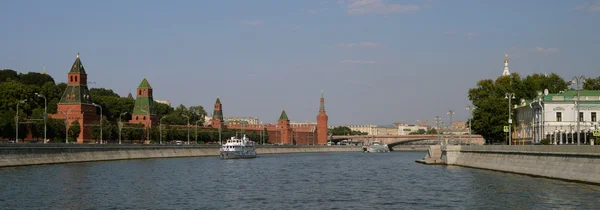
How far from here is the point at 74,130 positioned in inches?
5290

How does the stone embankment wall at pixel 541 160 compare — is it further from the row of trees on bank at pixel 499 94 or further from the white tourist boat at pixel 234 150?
the white tourist boat at pixel 234 150

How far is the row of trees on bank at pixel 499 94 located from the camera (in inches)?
4006

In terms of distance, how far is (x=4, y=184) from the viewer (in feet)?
180

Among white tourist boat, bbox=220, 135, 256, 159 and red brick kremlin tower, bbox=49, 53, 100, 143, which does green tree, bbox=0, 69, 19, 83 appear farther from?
white tourist boat, bbox=220, 135, 256, 159

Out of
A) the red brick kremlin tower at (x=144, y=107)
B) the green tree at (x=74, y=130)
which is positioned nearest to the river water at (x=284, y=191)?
the green tree at (x=74, y=130)

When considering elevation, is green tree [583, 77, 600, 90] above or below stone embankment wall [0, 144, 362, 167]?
above

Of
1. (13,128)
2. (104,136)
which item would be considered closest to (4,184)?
(13,128)

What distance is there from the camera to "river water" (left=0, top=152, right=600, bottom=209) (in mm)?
44156

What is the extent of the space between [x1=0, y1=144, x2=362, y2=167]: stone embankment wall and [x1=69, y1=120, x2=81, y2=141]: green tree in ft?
64.2

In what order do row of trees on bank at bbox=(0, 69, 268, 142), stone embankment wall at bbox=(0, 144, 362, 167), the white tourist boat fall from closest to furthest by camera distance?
stone embankment wall at bbox=(0, 144, 362, 167) → row of trees on bank at bbox=(0, 69, 268, 142) → the white tourist boat

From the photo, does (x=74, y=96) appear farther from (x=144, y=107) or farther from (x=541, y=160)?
(x=541, y=160)

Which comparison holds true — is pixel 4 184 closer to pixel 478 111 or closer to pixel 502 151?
pixel 502 151

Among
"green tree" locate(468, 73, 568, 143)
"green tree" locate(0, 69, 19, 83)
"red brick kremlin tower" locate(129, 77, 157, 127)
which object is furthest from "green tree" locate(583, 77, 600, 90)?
"green tree" locate(0, 69, 19, 83)

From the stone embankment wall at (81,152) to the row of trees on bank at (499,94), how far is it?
1725 inches
